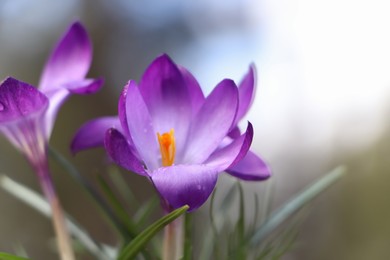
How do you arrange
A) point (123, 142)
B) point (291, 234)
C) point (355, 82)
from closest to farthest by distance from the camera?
point (123, 142) → point (291, 234) → point (355, 82)

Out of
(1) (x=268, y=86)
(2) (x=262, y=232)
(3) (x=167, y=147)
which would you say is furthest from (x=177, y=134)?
(1) (x=268, y=86)

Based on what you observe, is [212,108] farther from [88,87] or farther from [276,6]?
[276,6]

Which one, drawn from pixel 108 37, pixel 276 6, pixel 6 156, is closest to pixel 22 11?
pixel 108 37

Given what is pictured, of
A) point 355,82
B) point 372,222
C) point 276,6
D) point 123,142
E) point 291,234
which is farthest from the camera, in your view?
point 276,6

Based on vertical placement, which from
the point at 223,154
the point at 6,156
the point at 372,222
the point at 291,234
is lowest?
the point at 372,222

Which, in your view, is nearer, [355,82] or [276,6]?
[355,82]

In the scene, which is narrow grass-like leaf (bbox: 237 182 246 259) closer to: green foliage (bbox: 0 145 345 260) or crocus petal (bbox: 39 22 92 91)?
green foliage (bbox: 0 145 345 260)
